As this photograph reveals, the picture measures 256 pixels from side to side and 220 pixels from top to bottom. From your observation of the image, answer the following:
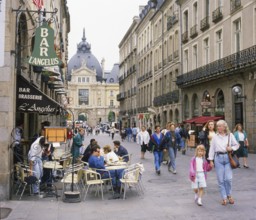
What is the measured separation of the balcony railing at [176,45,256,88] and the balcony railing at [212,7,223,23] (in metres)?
2.86

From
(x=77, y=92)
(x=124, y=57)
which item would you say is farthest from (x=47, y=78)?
(x=77, y=92)

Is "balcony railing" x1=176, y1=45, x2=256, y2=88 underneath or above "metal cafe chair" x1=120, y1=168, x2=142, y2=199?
above

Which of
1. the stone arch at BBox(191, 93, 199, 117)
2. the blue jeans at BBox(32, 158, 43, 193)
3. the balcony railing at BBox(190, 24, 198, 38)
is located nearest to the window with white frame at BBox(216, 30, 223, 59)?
the balcony railing at BBox(190, 24, 198, 38)

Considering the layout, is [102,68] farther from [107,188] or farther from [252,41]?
[107,188]

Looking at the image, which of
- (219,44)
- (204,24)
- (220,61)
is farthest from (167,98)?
(220,61)

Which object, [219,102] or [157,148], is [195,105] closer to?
[219,102]

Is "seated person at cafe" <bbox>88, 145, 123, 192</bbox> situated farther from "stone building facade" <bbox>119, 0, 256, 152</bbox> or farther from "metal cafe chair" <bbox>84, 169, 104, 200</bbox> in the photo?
"stone building facade" <bbox>119, 0, 256, 152</bbox>

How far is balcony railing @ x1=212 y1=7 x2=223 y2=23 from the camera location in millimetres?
26391

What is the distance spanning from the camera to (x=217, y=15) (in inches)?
1051

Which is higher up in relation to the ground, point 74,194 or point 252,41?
point 252,41

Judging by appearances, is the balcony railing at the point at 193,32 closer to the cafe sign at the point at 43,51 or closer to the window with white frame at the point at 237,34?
the window with white frame at the point at 237,34

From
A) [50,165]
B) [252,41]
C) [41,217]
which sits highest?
[252,41]

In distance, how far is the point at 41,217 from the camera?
7766mm

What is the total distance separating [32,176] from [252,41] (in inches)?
654
